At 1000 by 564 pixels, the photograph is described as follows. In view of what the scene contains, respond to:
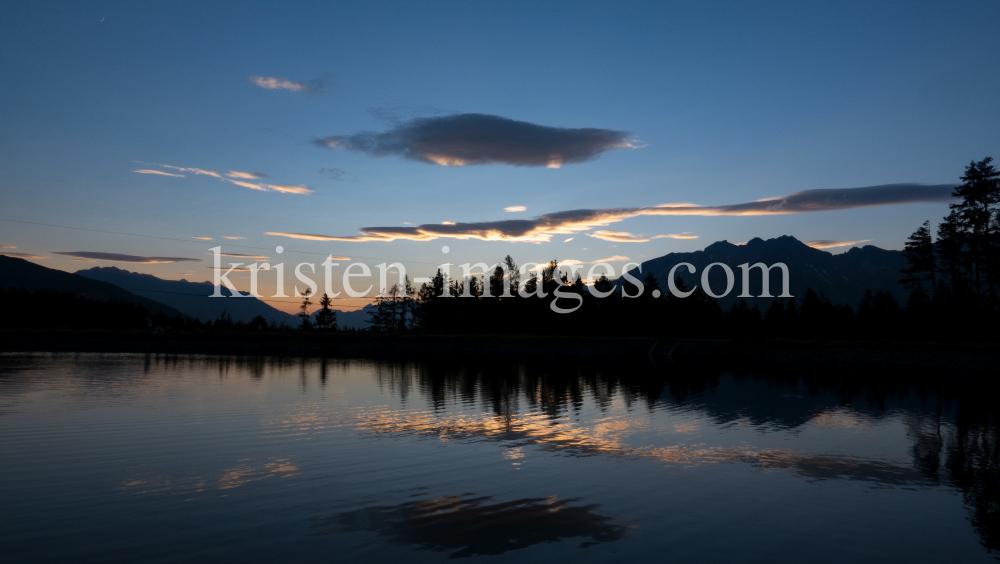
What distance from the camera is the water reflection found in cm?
972

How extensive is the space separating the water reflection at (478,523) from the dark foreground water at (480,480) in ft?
0.19

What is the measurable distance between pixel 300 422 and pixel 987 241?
288ft

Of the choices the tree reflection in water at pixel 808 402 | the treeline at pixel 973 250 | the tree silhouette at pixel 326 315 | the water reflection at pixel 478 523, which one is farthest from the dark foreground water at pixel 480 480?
the tree silhouette at pixel 326 315

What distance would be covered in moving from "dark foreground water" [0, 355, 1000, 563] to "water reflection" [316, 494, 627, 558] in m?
0.06

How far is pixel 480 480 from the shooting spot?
13930 mm

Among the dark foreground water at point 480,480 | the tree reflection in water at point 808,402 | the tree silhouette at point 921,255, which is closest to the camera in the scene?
the dark foreground water at point 480,480

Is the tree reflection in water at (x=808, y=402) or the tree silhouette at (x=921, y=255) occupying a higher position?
the tree silhouette at (x=921, y=255)

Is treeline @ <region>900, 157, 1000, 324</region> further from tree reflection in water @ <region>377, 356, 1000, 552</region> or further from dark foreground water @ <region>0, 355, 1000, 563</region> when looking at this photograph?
dark foreground water @ <region>0, 355, 1000, 563</region>

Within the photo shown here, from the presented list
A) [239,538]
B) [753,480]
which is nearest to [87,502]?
[239,538]

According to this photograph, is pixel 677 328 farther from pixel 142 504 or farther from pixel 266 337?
pixel 142 504

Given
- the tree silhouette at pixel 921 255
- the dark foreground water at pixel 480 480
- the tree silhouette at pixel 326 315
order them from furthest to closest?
the tree silhouette at pixel 326 315 < the tree silhouette at pixel 921 255 < the dark foreground water at pixel 480 480

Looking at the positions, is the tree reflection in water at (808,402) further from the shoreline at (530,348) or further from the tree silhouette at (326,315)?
the tree silhouette at (326,315)

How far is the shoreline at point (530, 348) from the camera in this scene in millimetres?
65625

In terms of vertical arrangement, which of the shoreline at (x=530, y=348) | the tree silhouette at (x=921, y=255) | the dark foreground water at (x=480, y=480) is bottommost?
the shoreline at (x=530, y=348)
